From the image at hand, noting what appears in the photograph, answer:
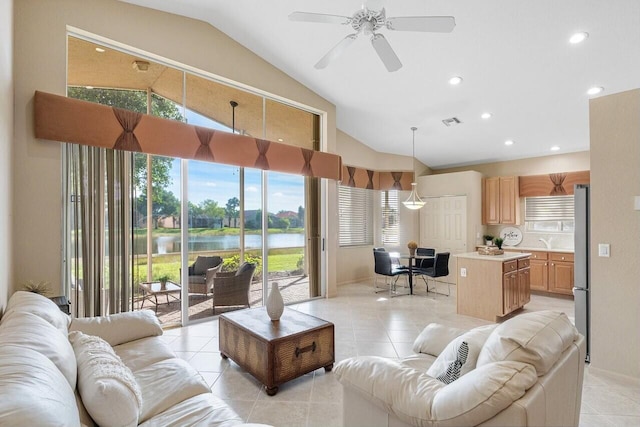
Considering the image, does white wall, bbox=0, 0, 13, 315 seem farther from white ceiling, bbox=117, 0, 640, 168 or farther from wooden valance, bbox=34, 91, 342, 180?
white ceiling, bbox=117, 0, 640, 168

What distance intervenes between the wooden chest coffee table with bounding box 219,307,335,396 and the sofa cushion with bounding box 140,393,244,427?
84 centimetres

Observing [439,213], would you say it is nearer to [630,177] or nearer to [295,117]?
[295,117]

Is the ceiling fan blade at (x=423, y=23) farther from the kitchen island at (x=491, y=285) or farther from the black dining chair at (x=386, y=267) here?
the black dining chair at (x=386, y=267)

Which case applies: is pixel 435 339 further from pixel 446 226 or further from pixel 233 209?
pixel 446 226

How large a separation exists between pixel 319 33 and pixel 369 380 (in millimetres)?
3908

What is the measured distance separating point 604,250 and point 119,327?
423 cm

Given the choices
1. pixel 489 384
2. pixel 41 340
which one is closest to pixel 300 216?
pixel 41 340

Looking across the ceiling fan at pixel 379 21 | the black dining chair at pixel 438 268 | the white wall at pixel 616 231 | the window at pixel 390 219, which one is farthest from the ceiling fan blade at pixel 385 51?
the window at pixel 390 219

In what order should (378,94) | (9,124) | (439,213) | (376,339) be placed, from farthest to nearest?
(439,213), (378,94), (376,339), (9,124)

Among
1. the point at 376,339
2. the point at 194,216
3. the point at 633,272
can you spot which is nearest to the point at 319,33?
the point at 194,216

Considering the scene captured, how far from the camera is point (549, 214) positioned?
6.52 meters

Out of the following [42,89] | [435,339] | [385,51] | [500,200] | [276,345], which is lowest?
[276,345]

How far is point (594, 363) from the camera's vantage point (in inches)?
113

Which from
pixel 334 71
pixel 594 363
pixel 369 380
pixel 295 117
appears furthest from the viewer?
pixel 295 117
